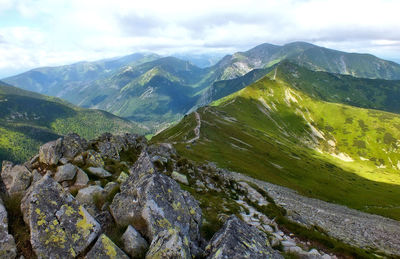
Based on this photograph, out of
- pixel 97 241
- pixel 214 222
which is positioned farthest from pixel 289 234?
pixel 97 241

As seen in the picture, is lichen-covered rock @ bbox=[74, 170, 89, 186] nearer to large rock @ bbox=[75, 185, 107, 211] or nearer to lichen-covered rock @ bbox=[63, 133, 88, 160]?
large rock @ bbox=[75, 185, 107, 211]

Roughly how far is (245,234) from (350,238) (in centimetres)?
3776

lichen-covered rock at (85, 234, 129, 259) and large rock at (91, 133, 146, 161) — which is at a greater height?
lichen-covered rock at (85, 234, 129, 259)

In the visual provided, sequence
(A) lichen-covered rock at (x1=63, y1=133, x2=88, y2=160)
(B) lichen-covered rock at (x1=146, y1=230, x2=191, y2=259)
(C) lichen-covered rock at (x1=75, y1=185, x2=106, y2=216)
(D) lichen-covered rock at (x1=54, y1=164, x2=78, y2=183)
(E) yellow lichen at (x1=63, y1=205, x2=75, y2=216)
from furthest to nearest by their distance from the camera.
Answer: (A) lichen-covered rock at (x1=63, y1=133, x2=88, y2=160), (D) lichen-covered rock at (x1=54, y1=164, x2=78, y2=183), (C) lichen-covered rock at (x1=75, y1=185, x2=106, y2=216), (E) yellow lichen at (x1=63, y1=205, x2=75, y2=216), (B) lichen-covered rock at (x1=146, y1=230, x2=191, y2=259)

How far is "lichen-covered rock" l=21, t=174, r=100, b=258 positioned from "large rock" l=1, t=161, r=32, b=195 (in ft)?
22.2

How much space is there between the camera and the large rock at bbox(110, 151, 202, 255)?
47.6 ft

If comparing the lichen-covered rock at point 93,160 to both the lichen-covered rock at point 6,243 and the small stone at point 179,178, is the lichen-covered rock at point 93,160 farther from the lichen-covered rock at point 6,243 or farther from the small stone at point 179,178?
the lichen-covered rock at point 6,243

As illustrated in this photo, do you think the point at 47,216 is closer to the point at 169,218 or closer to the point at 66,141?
the point at 169,218

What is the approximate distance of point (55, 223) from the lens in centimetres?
1288

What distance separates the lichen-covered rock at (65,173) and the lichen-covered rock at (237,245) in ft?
56.7

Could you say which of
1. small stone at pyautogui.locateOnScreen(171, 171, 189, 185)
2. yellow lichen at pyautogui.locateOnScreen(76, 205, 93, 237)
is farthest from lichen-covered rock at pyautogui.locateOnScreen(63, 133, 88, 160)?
yellow lichen at pyautogui.locateOnScreen(76, 205, 93, 237)

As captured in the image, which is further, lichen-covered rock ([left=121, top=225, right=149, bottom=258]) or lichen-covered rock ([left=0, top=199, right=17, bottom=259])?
lichen-covered rock ([left=121, top=225, right=149, bottom=258])

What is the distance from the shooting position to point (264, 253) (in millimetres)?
13500

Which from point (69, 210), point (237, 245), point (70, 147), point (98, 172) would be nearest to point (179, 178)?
point (98, 172)
